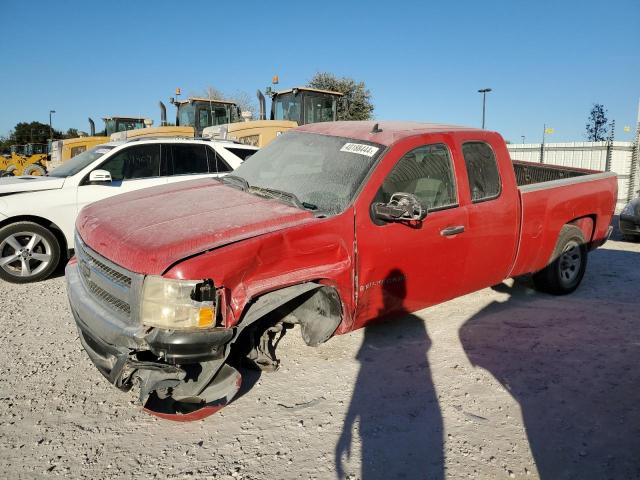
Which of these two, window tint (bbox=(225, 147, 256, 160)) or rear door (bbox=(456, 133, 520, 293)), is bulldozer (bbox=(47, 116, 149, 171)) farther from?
rear door (bbox=(456, 133, 520, 293))

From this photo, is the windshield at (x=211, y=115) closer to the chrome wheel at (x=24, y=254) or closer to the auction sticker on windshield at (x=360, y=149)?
the chrome wheel at (x=24, y=254)

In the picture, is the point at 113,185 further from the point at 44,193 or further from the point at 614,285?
the point at 614,285

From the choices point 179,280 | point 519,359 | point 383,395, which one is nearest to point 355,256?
point 383,395

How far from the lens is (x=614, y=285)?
604 cm

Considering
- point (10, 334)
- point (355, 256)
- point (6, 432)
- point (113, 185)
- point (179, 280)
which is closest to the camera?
point (179, 280)

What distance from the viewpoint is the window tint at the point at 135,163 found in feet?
22.0

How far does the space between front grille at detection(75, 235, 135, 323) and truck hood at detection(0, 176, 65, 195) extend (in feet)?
10.8

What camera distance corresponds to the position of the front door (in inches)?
135

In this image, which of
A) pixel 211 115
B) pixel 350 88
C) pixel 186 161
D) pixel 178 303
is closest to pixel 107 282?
pixel 178 303

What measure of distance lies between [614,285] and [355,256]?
14.3ft

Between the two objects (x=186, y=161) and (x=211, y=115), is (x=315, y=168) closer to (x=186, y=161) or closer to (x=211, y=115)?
(x=186, y=161)

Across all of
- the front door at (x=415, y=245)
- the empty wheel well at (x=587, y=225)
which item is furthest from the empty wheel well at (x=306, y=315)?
the empty wheel well at (x=587, y=225)

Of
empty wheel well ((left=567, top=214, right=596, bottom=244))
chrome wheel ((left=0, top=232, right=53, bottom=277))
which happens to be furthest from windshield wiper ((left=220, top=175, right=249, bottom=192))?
empty wheel well ((left=567, top=214, right=596, bottom=244))

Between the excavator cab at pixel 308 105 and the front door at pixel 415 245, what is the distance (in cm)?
884
